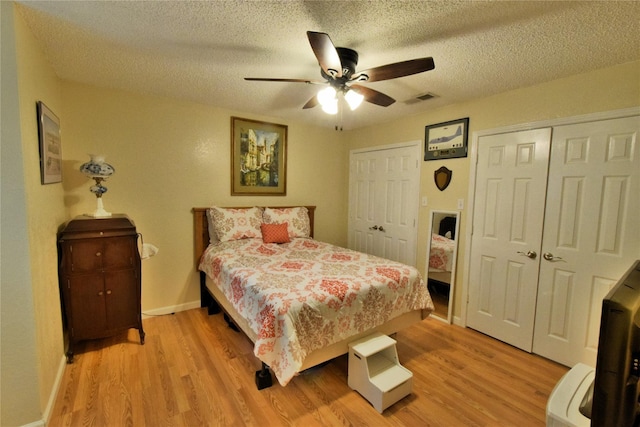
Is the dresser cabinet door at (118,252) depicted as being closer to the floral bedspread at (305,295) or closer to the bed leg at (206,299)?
the floral bedspread at (305,295)

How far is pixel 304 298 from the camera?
180 cm

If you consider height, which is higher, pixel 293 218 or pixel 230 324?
pixel 293 218

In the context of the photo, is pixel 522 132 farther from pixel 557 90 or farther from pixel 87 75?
pixel 87 75

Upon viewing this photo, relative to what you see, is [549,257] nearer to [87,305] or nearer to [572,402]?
[572,402]

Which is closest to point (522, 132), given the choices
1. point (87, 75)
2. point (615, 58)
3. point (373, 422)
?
point (615, 58)

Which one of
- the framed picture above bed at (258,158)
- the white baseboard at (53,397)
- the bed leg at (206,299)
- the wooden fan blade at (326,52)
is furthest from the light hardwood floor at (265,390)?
the wooden fan blade at (326,52)

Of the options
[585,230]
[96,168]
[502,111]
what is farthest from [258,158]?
[585,230]

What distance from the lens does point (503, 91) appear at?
8.34 ft

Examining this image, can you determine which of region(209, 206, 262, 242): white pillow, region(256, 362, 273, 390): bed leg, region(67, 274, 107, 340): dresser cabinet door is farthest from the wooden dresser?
region(256, 362, 273, 390): bed leg

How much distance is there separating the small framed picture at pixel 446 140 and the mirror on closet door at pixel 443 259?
2.05 feet

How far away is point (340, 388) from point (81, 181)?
2.85 meters

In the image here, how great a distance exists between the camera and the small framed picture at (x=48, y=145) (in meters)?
1.75

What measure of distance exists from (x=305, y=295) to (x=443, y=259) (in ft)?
6.31

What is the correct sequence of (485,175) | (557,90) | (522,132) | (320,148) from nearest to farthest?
(557,90) → (522,132) → (485,175) → (320,148)
